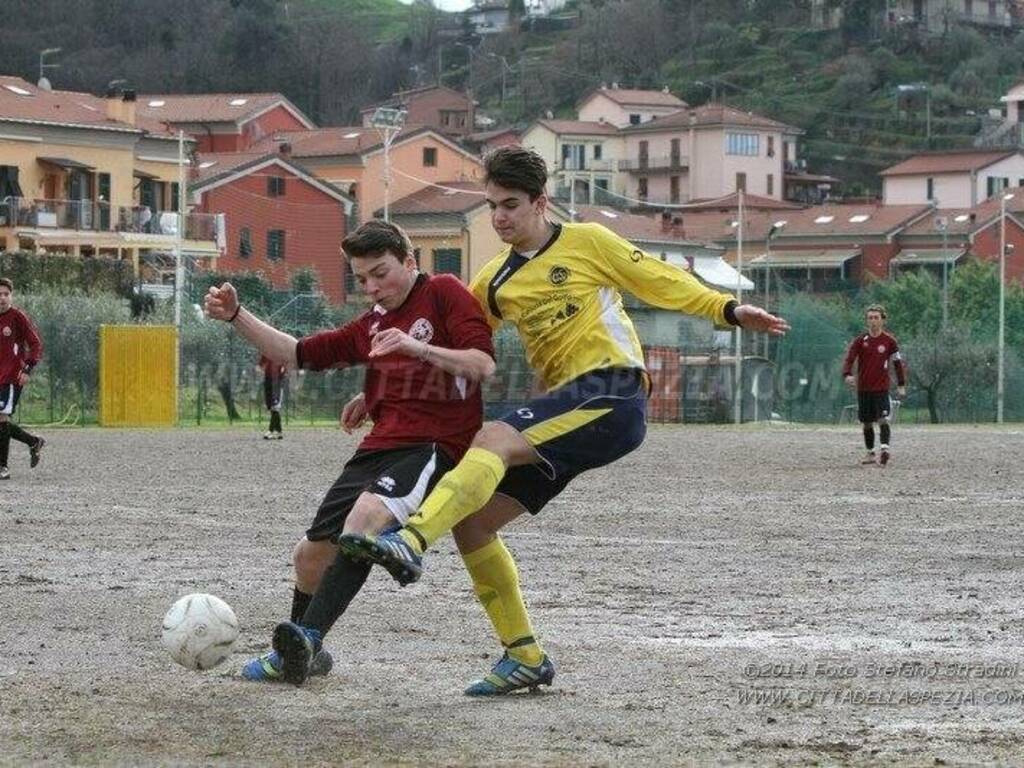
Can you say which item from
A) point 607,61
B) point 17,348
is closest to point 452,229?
point 17,348

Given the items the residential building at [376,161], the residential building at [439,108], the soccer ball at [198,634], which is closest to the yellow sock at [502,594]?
the soccer ball at [198,634]

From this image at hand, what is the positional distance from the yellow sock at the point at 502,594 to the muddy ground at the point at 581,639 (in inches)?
9.6

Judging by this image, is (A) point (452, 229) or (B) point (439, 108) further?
(B) point (439, 108)

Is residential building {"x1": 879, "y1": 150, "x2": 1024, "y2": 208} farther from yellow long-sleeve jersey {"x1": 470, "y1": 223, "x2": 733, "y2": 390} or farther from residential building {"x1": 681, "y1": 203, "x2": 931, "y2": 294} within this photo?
yellow long-sleeve jersey {"x1": 470, "y1": 223, "x2": 733, "y2": 390}

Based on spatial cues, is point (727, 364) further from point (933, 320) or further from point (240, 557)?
point (240, 557)

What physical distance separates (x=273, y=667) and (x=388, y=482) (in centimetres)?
81

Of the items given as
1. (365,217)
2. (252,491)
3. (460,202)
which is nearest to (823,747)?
(252,491)

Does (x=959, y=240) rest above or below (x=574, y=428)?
above

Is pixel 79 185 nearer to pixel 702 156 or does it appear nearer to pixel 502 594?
pixel 702 156

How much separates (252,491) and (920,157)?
309ft

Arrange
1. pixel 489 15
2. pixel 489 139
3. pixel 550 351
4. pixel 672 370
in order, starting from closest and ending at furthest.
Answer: pixel 550 351 → pixel 672 370 → pixel 489 139 → pixel 489 15

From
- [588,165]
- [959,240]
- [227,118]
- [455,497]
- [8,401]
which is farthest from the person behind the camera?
[588,165]

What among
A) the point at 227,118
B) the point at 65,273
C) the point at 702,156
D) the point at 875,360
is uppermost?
the point at 227,118

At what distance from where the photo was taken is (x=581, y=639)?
28.8 feet
